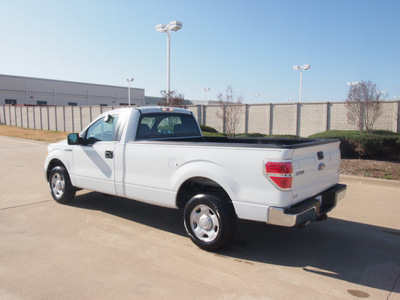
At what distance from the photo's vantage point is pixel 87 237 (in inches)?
202

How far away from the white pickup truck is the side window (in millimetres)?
18

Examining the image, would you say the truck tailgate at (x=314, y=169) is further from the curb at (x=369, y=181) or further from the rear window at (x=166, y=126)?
the curb at (x=369, y=181)

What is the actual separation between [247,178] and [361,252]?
2.01 metres

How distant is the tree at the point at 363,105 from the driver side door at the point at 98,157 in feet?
45.2

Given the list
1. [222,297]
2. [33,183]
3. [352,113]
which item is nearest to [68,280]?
[222,297]

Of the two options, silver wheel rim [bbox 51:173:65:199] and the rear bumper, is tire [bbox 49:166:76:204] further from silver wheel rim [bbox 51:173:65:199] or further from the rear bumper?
the rear bumper

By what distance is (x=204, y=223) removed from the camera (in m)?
4.55

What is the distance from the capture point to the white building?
2349 inches

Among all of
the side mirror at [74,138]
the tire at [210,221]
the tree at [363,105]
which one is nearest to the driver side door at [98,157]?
the side mirror at [74,138]

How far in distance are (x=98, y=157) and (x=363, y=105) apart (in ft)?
49.1

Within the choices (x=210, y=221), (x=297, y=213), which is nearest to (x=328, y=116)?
(x=210, y=221)

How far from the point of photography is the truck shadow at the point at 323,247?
4.08 metres

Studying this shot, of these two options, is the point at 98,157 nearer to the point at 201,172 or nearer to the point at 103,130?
the point at 103,130

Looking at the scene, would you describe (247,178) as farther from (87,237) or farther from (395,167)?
(395,167)
